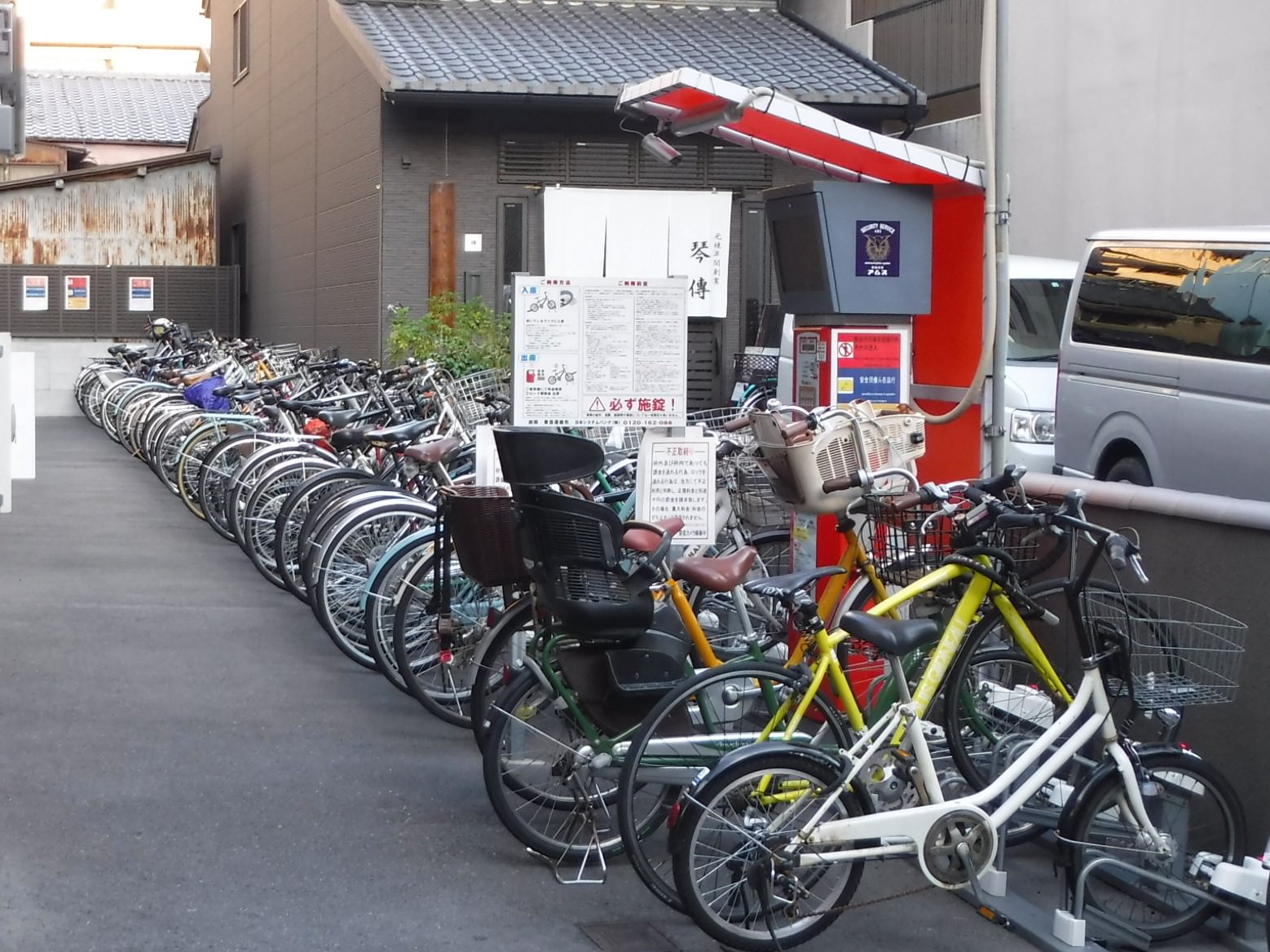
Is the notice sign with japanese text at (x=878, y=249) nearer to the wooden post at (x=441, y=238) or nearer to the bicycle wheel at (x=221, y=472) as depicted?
the bicycle wheel at (x=221, y=472)

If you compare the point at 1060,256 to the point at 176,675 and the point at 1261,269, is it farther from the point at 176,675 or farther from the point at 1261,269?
the point at 176,675

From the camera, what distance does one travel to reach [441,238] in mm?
17062

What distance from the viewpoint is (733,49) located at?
18250 mm

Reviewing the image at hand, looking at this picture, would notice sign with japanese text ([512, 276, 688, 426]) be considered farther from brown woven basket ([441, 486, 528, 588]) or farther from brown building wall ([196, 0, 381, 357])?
brown building wall ([196, 0, 381, 357])

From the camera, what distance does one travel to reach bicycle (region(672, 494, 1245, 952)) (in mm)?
4203

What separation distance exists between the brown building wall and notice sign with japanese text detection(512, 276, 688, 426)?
10.9m

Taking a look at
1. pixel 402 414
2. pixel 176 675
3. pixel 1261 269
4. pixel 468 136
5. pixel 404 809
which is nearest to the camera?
pixel 404 809

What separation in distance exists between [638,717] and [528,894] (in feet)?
2.10

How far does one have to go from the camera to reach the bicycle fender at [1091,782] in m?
4.34

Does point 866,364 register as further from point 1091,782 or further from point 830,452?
point 1091,782

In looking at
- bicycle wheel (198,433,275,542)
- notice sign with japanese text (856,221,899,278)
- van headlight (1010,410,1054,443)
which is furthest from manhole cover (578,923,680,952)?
van headlight (1010,410,1054,443)

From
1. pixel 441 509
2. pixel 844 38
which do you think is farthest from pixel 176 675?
pixel 844 38

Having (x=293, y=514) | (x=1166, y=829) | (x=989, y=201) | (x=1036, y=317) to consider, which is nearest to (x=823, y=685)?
(x=1166, y=829)

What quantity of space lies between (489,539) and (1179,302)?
5.76 metres
